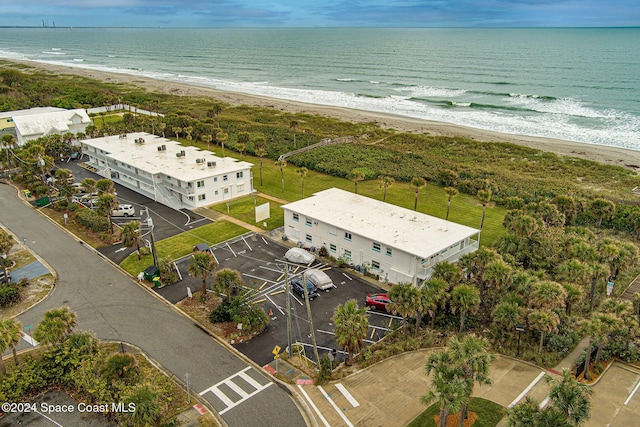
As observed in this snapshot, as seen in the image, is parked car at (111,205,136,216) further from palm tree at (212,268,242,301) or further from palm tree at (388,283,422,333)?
palm tree at (388,283,422,333)

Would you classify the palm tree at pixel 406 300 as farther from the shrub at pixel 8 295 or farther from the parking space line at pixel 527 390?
the shrub at pixel 8 295

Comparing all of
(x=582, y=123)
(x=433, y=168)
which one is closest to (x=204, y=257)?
(x=433, y=168)

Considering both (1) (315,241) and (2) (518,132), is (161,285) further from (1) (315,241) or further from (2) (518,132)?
(2) (518,132)

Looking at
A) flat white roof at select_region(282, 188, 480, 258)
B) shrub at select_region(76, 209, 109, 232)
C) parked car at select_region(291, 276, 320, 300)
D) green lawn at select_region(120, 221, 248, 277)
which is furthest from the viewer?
shrub at select_region(76, 209, 109, 232)

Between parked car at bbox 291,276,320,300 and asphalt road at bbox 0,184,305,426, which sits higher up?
parked car at bbox 291,276,320,300

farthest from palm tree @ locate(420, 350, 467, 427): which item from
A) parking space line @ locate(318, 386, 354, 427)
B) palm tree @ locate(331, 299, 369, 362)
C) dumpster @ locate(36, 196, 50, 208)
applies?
dumpster @ locate(36, 196, 50, 208)
